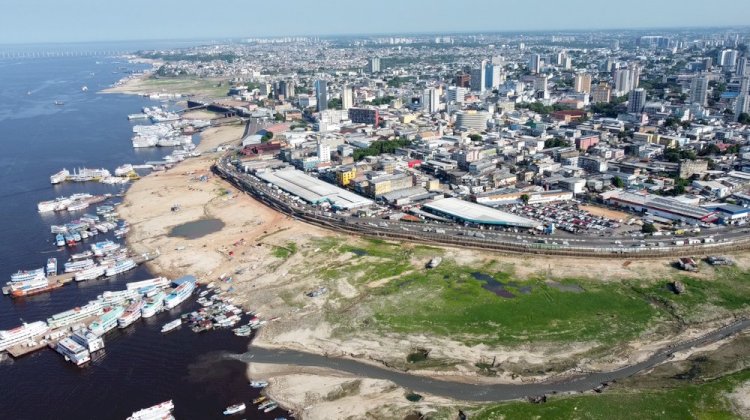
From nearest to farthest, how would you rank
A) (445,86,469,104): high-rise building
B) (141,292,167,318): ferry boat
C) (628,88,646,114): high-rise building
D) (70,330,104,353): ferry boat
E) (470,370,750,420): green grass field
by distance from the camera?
(470,370,750,420): green grass field, (70,330,104,353): ferry boat, (141,292,167,318): ferry boat, (628,88,646,114): high-rise building, (445,86,469,104): high-rise building

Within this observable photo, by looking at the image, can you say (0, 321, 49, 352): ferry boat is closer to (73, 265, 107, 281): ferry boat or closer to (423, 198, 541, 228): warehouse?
(73, 265, 107, 281): ferry boat

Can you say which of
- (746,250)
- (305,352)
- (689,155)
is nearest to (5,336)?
(305,352)

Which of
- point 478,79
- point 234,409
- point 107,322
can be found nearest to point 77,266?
point 107,322

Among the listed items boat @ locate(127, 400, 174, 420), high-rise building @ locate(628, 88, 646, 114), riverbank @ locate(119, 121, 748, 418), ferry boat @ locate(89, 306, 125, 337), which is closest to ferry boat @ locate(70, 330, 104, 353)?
ferry boat @ locate(89, 306, 125, 337)

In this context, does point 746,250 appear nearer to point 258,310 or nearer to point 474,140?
point 258,310

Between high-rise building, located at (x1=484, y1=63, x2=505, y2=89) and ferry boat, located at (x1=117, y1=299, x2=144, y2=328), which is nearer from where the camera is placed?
ferry boat, located at (x1=117, y1=299, x2=144, y2=328)

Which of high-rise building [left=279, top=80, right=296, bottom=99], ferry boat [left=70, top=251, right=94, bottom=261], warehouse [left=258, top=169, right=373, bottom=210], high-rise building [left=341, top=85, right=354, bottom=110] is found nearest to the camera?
ferry boat [left=70, top=251, right=94, bottom=261]
